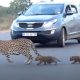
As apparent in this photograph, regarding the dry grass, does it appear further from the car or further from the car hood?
the car hood

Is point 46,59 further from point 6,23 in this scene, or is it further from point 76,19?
point 6,23

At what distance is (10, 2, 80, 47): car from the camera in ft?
54.8

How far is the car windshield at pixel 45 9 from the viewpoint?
58.4 ft

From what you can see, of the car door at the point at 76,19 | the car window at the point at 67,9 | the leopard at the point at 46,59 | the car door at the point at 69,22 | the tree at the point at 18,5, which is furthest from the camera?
the tree at the point at 18,5

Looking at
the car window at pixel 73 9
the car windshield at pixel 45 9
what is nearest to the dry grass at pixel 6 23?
the car window at pixel 73 9

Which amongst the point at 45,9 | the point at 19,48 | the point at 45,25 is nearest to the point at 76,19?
the point at 45,9

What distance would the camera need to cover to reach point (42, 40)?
16.9 metres

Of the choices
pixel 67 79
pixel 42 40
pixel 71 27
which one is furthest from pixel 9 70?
pixel 71 27

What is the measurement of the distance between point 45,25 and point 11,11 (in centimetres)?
3081

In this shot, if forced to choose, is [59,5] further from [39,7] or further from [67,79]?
[67,79]

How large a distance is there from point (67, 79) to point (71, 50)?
642 centimetres

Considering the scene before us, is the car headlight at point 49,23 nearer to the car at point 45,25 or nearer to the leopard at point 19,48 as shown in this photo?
the car at point 45,25

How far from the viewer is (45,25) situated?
16.7m

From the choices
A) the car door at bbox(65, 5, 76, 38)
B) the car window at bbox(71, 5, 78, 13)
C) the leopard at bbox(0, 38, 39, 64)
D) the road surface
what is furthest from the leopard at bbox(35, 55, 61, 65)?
the car window at bbox(71, 5, 78, 13)
